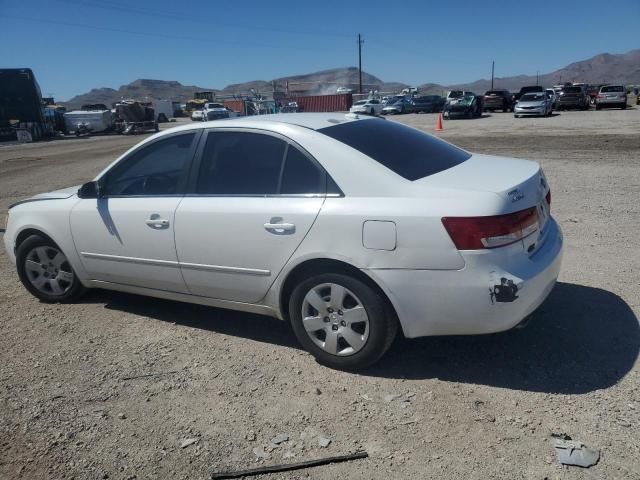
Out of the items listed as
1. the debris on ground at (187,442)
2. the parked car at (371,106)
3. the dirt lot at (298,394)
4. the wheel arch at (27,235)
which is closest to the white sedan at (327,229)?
the wheel arch at (27,235)

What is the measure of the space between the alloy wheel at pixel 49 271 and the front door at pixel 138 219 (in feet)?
1.25

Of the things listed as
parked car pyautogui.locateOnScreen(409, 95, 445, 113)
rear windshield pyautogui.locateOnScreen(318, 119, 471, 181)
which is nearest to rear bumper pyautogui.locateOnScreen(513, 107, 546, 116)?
parked car pyautogui.locateOnScreen(409, 95, 445, 113)

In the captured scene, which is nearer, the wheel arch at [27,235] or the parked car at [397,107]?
the wheel arch at [27,235]

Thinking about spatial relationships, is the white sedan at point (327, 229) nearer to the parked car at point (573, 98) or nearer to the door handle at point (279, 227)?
the door handle at point (279, 227)

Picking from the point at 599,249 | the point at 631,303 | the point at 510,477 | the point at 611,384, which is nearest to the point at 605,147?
the point at 599,249

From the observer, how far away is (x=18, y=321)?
448 cm

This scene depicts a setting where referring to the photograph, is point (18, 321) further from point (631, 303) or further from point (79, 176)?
point (79, 176)

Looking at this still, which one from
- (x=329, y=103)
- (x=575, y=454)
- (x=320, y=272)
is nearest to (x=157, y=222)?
(x=320, y=272)

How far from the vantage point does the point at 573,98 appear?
3588cm

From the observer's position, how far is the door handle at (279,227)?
10.7ft

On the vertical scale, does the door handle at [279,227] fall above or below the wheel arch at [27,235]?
above

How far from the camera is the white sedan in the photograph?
290 cm

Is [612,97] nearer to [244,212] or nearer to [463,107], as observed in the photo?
[463,107]

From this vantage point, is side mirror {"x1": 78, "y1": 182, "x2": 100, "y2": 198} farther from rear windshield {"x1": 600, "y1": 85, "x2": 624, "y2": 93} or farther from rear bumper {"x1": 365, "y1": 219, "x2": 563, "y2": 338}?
rear windshield {"x1": 600, "y1": 85, "x2": 624, "y2": 93}
